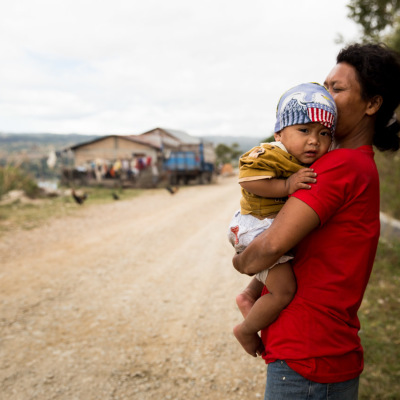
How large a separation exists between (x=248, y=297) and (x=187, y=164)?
20.8m

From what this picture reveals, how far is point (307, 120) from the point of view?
1477 mm

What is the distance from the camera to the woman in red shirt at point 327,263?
4.45ft

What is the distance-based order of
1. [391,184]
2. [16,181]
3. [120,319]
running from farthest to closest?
[16,181] → [391,184] → [120,319]

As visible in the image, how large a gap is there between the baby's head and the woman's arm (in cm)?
26

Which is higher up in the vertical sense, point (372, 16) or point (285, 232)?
point (372, 16)

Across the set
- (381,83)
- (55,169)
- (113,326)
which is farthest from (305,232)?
(55,169)

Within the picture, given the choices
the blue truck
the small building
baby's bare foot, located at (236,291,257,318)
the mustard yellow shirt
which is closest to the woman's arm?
the mustard yellow shirt

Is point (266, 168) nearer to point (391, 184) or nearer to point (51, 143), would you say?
point (391, 184)

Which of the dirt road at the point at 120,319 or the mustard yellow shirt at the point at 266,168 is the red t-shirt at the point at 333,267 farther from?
the dirt road at the point at 120,319

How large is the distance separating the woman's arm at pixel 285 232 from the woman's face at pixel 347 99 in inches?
17.8

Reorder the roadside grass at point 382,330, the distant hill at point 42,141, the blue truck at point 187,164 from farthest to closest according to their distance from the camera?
the blue truck at point 187,164
the distant hill at point 42,141
the roadside grass at point 382,330

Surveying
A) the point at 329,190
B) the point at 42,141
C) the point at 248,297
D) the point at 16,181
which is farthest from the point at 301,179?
the point at 42,141

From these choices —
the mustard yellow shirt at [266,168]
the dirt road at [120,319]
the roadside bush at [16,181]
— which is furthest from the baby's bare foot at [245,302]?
the roadside bush at [16,181]

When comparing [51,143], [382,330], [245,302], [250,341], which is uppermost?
[51,143]
